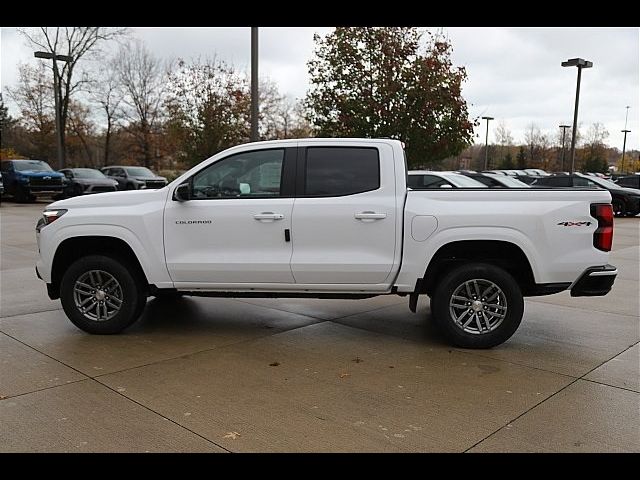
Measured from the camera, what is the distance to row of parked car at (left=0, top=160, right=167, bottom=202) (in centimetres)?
2409

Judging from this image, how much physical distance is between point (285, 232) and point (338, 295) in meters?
0.80

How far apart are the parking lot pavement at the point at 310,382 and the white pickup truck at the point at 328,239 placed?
47 cm

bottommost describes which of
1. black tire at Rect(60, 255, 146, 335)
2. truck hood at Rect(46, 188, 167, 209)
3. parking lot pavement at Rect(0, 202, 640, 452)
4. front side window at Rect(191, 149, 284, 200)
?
parking lot pavement at Rect(0, 202, 640, 452)

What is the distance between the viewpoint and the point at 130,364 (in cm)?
486

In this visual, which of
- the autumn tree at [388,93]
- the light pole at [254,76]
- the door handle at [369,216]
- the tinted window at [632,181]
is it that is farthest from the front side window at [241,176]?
the tinted window at [632,181]

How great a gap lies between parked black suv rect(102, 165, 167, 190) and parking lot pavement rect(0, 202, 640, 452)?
19174mm

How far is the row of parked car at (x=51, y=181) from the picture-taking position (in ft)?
79.0

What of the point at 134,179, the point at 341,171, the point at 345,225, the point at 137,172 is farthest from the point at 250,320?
the point at 137,172

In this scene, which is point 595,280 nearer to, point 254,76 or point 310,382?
point 310,382

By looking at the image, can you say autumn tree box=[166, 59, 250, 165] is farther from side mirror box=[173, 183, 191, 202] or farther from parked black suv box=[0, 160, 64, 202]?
side mirror box=[173, 183, 191, 202]

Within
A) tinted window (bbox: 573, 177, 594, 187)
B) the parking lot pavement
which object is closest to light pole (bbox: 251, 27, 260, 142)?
the parking lot pavement

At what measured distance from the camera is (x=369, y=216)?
5234 mm

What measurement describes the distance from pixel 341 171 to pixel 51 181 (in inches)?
870

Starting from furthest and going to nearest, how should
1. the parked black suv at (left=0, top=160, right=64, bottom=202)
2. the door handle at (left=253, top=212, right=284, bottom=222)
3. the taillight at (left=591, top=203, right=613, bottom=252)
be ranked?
1. the parked black suv at (left=0, top=160, right=64, bottom=202)
2. the door handle at (left=253, top=212, right=284, bottom=222)
3. the taillight at (left=591, top=203, right=613, bottom=252)
